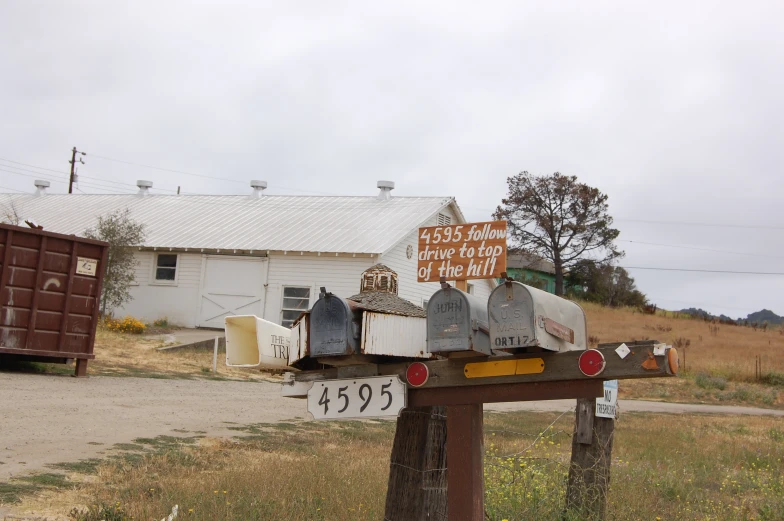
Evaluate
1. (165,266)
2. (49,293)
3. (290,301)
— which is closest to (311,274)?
(290,301)

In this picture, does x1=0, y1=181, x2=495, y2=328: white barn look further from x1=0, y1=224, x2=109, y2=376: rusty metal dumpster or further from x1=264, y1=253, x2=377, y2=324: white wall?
x1=0, y1=224, x2=109, y2=376: rusty metal dumpster

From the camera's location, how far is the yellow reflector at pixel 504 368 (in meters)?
3.27

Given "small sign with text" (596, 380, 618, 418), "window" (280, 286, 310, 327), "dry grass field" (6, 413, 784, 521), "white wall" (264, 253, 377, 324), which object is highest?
"white wall" (264, 253, 377, 324)

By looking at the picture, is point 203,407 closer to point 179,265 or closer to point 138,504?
point 138,504

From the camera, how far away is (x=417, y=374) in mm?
3605

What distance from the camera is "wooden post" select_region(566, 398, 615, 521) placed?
598cm

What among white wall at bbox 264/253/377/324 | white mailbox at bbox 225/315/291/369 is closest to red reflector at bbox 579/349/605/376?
white mailbox at bbox 225/315/291/369

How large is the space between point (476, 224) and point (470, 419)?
2.84ft

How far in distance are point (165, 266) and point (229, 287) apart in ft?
8.87

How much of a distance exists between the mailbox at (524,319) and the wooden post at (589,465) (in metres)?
2.85

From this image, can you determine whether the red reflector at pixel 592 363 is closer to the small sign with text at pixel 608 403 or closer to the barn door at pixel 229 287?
the small sign with text at pixel 608 403

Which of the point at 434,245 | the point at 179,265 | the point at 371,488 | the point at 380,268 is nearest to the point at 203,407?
the point at 371,488

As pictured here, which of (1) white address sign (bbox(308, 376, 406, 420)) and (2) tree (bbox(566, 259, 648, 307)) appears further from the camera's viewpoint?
(2) tree (bbox(566, 259, 648, 307))

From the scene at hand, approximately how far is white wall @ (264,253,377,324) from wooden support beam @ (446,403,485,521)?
20747 millimetres
